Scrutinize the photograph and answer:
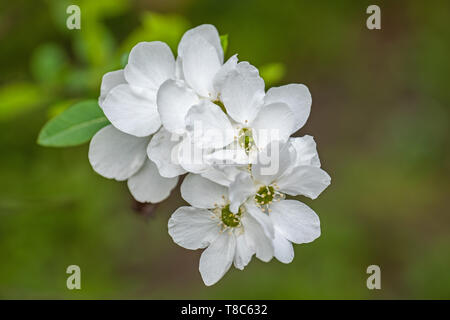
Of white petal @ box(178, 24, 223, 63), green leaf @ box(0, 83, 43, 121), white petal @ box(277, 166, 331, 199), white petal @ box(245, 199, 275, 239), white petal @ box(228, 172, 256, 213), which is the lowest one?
white petal @ box(245, 199, 275, 239)

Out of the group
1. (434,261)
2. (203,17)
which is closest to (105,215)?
(203,17)

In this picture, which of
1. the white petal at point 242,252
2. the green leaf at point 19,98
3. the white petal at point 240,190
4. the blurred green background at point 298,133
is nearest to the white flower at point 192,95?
the white petal at point 240,190

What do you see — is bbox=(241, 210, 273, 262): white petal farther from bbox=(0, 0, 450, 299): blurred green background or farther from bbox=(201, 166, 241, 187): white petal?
bbox=(0, 0, 450, 299): blurred green background

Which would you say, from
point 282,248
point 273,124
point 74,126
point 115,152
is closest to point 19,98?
point 74,126

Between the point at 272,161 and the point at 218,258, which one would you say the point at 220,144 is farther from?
the point at 218,258

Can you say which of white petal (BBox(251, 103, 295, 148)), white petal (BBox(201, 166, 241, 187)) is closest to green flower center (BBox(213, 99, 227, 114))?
white petal (BBox(251, 103, 295, 148))

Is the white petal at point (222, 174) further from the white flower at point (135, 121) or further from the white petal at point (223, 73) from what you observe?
the white petal at point (223, 73)
